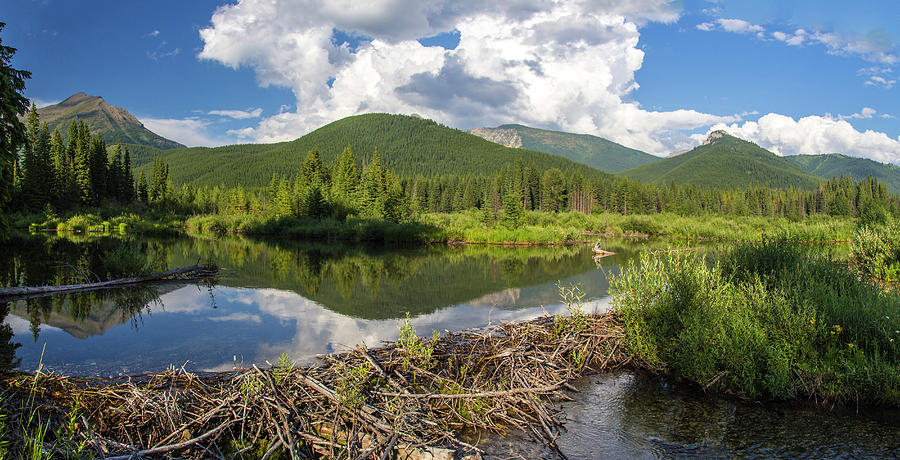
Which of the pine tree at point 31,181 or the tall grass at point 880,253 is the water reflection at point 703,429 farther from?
the pine tree at point 31,181

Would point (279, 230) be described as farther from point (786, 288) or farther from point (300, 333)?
point (786, 288)

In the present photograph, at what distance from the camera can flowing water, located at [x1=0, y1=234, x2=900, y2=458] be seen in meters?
6.39

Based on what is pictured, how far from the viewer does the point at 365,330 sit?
1237 cm

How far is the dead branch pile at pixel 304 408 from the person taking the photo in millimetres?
5160

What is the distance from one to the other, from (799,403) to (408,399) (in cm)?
648

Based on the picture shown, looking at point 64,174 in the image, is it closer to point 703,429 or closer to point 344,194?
point 344,194

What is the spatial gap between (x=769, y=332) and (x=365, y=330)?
9123 mm

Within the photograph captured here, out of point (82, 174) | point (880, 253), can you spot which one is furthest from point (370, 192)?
point (880, 253)

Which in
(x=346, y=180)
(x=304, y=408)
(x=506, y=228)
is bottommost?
(x=304, y=408)

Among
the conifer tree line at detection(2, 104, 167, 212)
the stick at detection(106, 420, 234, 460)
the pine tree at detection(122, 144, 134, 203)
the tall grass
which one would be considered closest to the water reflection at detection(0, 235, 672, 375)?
the stick at detection(106, 420, 234, 460)

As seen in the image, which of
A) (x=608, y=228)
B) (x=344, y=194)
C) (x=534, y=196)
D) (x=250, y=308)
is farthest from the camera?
(x=534, y=196)

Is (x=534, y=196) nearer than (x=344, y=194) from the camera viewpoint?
No

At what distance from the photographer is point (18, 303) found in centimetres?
1445

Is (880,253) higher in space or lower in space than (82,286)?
higher
